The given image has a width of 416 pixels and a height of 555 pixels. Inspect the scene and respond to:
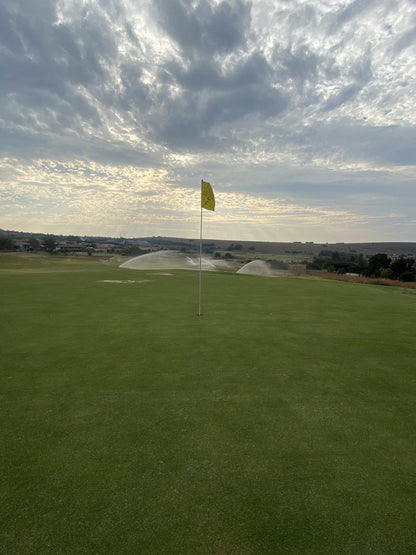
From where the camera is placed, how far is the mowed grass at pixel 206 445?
330 cm

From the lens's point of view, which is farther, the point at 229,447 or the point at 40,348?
the point at 40,348

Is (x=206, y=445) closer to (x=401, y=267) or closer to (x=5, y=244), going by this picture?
(x=401, y=267)

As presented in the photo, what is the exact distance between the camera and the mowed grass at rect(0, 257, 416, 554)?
10.8 feet

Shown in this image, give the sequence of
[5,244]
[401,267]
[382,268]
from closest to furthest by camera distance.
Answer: [401,267]
[382,268]
[5,244]

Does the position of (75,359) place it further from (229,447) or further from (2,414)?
(229,447)

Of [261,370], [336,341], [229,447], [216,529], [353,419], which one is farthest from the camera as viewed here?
[336,341]

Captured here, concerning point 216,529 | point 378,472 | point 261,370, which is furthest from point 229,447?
point 261,370

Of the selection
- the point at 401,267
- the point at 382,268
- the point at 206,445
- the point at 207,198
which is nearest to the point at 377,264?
the point at 382,268

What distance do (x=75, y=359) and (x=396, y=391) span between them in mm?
7987

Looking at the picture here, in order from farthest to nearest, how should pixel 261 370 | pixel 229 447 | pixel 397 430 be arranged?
pixel 261 370
pixel 397 430
pixel 229 447

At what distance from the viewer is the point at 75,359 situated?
8406 mm

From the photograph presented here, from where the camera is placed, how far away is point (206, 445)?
472cm

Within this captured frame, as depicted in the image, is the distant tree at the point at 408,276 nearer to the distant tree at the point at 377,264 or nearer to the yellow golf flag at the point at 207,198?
the distant tree at the point at 377,264

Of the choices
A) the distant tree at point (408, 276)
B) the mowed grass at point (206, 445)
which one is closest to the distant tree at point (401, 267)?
the distant tree at point (408, 276)
